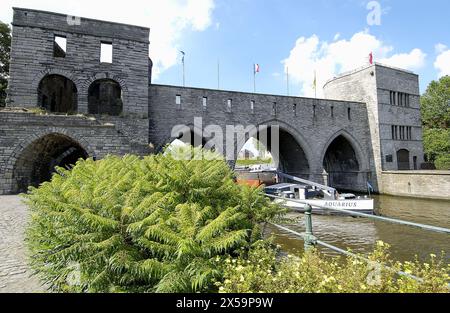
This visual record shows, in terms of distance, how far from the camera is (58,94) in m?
22.2

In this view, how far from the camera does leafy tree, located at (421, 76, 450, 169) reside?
3192 cm

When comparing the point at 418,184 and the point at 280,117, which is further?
the point at 280,117

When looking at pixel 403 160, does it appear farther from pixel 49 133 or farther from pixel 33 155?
pixel 33 155

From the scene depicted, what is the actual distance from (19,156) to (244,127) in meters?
15.1

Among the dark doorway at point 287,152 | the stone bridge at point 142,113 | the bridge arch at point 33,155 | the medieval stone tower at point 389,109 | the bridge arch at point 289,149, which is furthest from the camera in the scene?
the medieval stone tower at point 389,109

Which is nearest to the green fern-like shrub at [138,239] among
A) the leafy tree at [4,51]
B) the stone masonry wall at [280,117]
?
the stone masonry wall at [280,117]

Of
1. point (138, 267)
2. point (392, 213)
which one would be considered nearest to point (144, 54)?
point (138, 267)

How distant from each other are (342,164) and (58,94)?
28577 mm

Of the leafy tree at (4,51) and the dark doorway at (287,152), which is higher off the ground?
the leafy tree at (4,51)

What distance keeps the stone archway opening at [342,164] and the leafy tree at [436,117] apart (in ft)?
39.6

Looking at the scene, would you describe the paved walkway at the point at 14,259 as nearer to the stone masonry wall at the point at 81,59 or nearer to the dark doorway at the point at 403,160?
the stone masonry wall at the point at 81,59

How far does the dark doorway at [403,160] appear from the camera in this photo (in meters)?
28.1

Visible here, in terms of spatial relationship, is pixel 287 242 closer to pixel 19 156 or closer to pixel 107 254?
pixel 107 254

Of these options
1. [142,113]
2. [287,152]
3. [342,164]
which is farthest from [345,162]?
[142,113]
